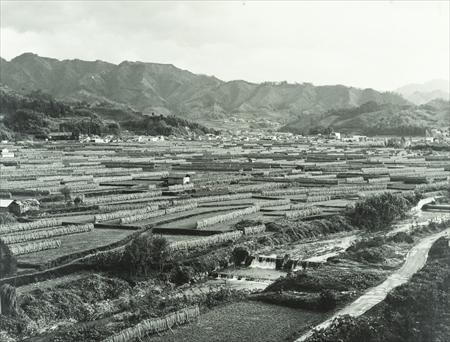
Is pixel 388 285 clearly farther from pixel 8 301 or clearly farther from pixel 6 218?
pixel 6 218

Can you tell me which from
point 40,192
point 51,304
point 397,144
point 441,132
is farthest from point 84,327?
point 441,132

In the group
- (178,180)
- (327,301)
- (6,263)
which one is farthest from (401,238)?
(178,180)

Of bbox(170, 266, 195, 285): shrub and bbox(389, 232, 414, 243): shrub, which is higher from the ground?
bbox(170, 266, 195, 285): shrub

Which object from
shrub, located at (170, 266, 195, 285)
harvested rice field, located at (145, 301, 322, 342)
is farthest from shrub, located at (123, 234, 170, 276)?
harvested rice field, located at (145, 301, 322, 342)

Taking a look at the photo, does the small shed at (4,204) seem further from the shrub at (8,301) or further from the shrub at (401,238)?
the shrub at (401,238)

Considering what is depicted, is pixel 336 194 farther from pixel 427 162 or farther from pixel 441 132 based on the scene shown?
pixel 441 132

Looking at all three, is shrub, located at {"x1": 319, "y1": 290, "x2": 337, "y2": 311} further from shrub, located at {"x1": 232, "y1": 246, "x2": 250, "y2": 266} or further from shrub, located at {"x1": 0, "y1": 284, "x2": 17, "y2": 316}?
shrub, located at {"x1": 0, "y1": 284, "x2": 17, "y2": 316}

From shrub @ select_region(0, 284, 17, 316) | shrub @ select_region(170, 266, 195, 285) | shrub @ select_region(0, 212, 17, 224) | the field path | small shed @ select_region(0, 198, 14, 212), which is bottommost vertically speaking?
the field path
